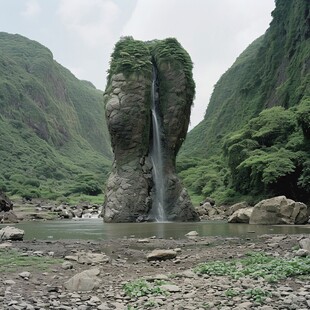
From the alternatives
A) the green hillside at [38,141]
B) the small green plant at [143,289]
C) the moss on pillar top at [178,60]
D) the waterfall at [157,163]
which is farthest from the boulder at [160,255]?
the green hillside at [38,141]

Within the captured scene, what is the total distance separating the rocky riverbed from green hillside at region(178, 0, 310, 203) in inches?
829

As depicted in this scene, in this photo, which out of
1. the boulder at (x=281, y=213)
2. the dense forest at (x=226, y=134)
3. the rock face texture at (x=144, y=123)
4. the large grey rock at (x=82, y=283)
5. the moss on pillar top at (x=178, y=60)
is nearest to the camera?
the large grey rock at (x=82, y=283)

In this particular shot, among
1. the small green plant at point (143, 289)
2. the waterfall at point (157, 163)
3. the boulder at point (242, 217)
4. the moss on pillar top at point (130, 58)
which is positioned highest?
the moss on pillar top at point (130, 58)

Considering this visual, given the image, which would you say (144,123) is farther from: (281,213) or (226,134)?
(226,134)

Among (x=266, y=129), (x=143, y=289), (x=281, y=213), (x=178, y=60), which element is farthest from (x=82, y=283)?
(x=266, y=129)

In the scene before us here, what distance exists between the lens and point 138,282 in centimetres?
909

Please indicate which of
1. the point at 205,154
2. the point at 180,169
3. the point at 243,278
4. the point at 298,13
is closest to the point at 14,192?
the point at 180,169

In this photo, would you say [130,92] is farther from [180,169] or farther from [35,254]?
[180,169]

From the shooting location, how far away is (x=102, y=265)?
11477mm

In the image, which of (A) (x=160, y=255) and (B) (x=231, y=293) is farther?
(A) (x=160, y=255)

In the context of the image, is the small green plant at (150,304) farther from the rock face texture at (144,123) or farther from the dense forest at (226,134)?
the dense forest at (226,134)

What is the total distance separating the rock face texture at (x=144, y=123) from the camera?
113 feet

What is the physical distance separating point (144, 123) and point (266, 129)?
11.0 metres

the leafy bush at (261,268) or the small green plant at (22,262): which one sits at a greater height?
the leafy bush at (261,268)
